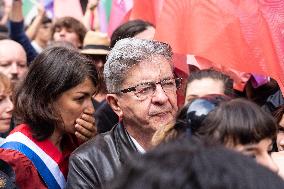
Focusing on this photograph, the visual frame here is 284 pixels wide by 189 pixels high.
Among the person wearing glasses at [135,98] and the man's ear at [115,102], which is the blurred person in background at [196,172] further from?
the man's ear at [115,102]

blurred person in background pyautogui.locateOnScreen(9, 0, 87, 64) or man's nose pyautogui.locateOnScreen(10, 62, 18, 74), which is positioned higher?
blurred person in background pyautogui.locateOnScreen(9, 0, 87, 64)

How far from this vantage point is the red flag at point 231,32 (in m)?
3.06

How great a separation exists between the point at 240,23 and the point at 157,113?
750mm

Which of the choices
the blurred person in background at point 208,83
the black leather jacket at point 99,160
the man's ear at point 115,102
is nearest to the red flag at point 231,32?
the blurred person in background at point 208,83

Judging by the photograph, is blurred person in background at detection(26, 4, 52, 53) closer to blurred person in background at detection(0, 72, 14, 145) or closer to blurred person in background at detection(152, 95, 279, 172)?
blurred person in background at detection(0, 72, 14, 145)

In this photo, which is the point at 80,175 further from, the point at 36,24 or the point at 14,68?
the point at 36,24

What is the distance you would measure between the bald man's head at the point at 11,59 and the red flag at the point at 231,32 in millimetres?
1626

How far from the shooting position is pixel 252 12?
314cm

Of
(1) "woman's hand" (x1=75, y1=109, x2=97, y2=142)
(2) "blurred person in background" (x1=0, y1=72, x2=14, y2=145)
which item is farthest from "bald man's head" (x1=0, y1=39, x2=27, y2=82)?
(1) "woman's hand" (x1=75, y1=109, x2=97, y2=142)

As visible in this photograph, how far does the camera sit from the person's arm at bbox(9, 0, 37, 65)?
17.2ft

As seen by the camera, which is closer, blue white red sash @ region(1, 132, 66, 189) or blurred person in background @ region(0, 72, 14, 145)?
blue white red sash @ region(1, 132, 66, 189)

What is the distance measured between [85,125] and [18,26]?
2.43 m

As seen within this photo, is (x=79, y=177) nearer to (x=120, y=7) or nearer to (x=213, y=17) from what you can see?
(x=213, y=17)

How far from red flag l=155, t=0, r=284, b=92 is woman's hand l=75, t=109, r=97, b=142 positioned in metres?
A: 0.56
